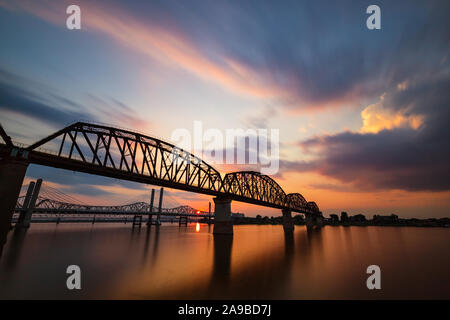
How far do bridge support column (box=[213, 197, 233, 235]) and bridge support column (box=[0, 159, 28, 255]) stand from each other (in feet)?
179

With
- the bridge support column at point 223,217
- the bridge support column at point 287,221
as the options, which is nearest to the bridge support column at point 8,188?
the bridge support column at point 223,217

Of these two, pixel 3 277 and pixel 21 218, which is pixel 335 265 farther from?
pixel 21 218

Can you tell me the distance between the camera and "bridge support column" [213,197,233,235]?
69.6 metres

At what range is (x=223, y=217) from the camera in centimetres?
7000

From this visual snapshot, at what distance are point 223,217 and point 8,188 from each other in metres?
56.4

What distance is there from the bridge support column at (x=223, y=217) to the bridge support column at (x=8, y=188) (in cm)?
5460

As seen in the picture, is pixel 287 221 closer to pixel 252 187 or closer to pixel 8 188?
pixel 252 187

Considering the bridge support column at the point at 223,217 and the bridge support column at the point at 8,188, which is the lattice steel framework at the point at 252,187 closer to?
the bridge support column at the point at 223,217

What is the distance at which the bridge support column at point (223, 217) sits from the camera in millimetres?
69562

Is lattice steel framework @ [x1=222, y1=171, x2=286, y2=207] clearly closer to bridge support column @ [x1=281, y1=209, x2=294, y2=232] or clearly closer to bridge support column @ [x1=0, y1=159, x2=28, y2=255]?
bridge support column @ [x1=281, y1=209, x2=294, y2=232]

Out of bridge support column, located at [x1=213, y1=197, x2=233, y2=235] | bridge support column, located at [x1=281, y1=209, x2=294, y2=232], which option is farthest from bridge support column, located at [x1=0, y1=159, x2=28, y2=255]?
bridge support column, located at [x1=281, y1=209, x2=294, y2=232]

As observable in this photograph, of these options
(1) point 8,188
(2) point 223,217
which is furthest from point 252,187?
(1) point 8,188

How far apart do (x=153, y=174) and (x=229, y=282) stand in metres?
35.1

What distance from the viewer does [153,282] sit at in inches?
690
